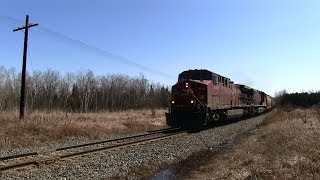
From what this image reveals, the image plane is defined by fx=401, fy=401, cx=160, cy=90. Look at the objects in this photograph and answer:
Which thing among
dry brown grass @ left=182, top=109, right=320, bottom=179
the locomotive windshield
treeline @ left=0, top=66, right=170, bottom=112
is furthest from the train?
treeline @ left=0, top=66, right=170, bottom=112

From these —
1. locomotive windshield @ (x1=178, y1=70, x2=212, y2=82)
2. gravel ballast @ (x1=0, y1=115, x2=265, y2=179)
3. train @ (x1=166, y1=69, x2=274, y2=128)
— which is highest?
locomotive windshield @ (x1=178, y1=70, x2=212, y2=82)

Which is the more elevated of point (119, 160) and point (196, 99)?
point (196, 99)

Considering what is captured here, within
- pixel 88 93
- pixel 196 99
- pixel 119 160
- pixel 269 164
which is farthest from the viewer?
pixel 88 93

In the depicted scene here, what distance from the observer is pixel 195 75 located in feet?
94.6

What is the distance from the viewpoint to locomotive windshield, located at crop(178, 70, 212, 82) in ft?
93.1

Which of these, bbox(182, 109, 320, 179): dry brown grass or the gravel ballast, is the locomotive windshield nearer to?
the gravel ballast

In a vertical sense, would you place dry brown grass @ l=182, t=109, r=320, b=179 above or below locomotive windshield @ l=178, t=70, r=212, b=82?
below

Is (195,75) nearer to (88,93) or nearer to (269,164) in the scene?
(269,164)

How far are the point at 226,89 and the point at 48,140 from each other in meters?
16.2

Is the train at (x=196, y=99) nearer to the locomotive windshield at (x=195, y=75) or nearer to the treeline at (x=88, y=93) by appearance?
the locomotive windshield at (x=195, y=75)

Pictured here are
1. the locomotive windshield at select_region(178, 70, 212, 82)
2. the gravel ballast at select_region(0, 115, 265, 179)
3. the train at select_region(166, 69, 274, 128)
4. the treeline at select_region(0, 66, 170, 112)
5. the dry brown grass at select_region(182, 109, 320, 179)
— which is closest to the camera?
the dry brown grass at select_region(182, 109, 320, 179)

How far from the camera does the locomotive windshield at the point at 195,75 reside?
93.1 ft

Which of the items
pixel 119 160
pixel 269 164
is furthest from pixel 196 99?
pixel 269 164

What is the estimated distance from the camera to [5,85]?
98500 mm
